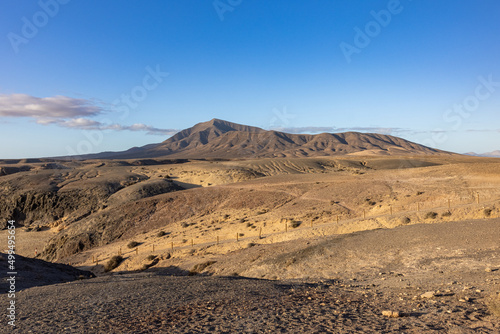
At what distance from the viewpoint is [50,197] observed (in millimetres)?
51094

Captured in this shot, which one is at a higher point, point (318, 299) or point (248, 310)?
point (248, 310)

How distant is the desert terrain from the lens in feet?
27.9

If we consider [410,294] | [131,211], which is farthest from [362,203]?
[131,211]

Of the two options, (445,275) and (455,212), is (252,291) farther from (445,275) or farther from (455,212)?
(455,212)

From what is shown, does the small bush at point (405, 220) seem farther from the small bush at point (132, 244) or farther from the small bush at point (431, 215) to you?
the small bush at point (132, 244)

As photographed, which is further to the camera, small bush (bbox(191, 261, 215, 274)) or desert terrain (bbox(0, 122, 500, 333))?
small bush (bbox(191, 261, 215, 274))

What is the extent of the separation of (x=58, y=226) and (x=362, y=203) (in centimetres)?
4033

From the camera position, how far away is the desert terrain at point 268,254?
8.52 metres

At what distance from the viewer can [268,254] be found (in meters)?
19.7

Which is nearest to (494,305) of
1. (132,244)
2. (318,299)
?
(318,299)

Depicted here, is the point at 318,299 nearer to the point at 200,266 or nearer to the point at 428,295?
the point at 428,295

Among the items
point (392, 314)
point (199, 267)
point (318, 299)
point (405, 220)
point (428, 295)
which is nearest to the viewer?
point (392, 314)

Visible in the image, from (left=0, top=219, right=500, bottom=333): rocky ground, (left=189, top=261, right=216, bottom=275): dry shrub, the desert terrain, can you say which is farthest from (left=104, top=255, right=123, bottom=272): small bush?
(left=0, top=219, right=500, bottom=333): rocky ground

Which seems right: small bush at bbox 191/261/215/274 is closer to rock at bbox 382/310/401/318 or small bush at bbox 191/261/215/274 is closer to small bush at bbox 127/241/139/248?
small bush at bbox 127/241/139/248
